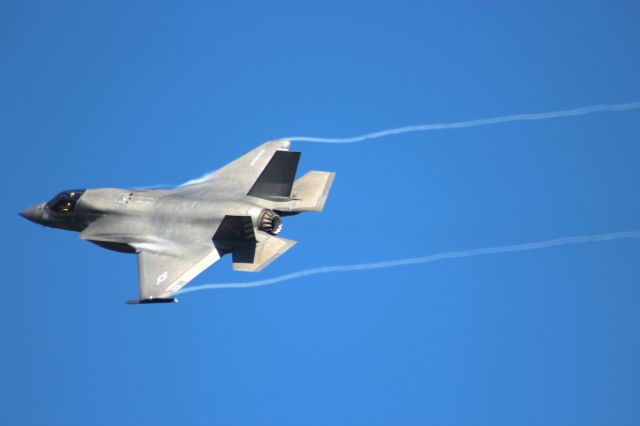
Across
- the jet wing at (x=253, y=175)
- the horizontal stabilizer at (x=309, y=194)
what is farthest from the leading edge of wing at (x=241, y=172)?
the horizontal stabilizer at (x=309, y=194)

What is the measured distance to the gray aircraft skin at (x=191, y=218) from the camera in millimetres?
40219

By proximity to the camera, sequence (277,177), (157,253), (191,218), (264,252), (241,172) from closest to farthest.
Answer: (264,252) < (157,253) < (191,218) < (277,177) < (241,172)

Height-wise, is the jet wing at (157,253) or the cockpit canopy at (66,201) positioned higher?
the cockpit canopy at (66,201)

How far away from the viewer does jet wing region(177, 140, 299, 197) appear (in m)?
42.1

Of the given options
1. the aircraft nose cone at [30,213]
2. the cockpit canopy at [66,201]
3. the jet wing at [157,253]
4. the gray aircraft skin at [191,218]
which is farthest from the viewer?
the aircraft nose cone at [30,213]

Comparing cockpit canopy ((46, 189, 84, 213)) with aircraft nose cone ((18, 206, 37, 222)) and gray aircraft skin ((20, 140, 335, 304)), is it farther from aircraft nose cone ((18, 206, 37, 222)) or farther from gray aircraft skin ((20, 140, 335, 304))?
aircraft nose cone ((18, 206, 37, 222))

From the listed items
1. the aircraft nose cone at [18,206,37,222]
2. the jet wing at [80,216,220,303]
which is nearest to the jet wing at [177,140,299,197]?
the jet wing at [80,216,220,303]

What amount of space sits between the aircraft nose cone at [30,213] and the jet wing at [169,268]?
17.6 ft

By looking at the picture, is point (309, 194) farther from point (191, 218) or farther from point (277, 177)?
point (191, 218)

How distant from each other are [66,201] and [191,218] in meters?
4.89

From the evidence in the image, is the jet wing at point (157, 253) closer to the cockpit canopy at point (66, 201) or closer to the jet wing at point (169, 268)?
the jet wing at point (169, 268)

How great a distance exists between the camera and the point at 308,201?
42.7 meters

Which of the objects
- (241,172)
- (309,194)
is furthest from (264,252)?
(241,172)

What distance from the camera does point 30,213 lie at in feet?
147
